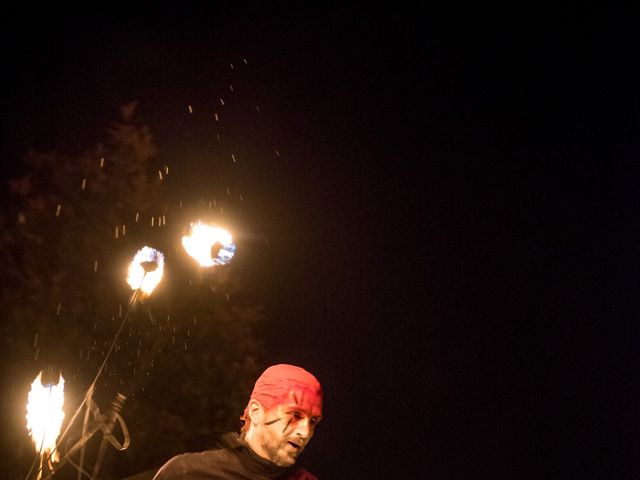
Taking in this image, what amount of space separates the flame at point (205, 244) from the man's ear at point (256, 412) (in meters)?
3.03

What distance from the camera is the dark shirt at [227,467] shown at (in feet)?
10.4

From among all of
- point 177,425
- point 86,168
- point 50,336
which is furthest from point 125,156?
point 177,425

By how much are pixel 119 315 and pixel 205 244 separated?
4.87 metres

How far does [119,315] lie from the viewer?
33.1 feet

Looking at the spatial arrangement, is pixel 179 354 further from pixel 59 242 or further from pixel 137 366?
pixel 59 242

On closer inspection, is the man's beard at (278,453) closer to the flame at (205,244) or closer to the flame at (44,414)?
the flame at (44,414)

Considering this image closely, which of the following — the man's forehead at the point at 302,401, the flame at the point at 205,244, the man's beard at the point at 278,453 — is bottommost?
the man's beard at the point at 278,453

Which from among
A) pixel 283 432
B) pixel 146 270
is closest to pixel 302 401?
pixel 283 432

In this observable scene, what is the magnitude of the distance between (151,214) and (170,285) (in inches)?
64.8

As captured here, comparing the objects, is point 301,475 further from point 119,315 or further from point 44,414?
point 119,315

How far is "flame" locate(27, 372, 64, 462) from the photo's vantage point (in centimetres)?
485

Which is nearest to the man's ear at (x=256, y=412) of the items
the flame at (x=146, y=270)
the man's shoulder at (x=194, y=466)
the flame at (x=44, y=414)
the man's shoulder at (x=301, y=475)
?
the man's shoulder at (x=194, y=466)

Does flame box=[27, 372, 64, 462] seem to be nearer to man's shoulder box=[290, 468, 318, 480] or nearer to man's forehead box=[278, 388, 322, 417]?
man's shoulder box=[290, 468, 318, 480]

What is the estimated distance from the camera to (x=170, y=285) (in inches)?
447
